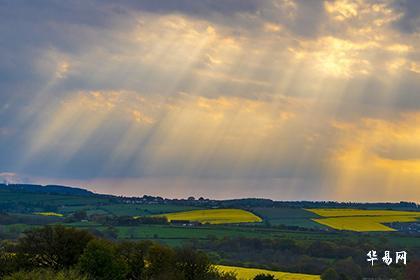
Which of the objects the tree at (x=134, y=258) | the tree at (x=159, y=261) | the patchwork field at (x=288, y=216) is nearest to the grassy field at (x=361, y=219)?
the patchwork field at (x=288, y=216)

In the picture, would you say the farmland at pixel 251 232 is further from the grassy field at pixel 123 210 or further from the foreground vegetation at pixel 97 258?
the foreground vegetation at pixel 97 258

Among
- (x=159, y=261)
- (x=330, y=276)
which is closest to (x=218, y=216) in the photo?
(x=330, y=276)

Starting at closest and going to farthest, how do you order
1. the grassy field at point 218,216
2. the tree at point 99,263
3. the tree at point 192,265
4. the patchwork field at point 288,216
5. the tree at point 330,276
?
the tree at point 99,263 < the tree at point 192,265 < the tree at point 330,276 < the patchwork field at point 288,216 < the grassy field at point 218,216

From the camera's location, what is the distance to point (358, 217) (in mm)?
174500

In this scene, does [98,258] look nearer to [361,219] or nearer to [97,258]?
[97,258]

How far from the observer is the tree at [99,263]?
62750mm

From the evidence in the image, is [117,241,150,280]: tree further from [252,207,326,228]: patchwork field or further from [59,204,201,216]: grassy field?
[59,204,201,216]: grassy field

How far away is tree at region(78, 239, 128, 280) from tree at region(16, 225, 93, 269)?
17.4 ft

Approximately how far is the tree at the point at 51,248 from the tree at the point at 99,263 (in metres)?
5.32

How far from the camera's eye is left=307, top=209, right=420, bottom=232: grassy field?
513 ft

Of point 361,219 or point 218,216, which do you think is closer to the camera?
point 361,219

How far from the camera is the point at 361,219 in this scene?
552 feet

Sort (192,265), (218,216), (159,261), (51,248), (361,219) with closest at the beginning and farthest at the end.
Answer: (51,248)
(159,261)
(192,265)
(361,219)
(218,216)

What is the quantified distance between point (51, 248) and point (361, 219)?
117 m
